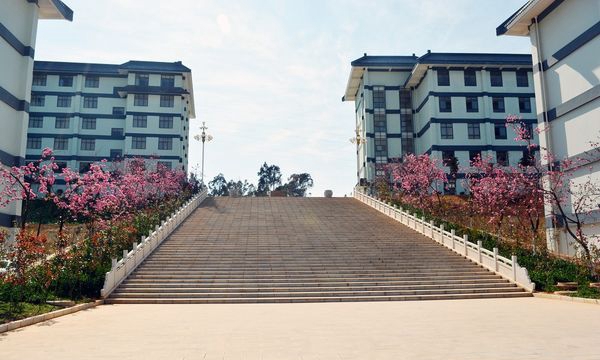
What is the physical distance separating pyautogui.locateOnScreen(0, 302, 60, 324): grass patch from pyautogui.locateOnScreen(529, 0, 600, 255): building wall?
19.8 meters

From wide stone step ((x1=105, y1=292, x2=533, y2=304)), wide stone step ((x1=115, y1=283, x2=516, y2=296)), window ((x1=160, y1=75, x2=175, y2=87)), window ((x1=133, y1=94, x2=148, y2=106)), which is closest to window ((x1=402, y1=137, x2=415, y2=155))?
window ((x1=160, y1=75, x2=175, y2=87))

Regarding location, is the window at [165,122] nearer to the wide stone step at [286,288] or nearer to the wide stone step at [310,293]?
the wide stone step at [286,288]

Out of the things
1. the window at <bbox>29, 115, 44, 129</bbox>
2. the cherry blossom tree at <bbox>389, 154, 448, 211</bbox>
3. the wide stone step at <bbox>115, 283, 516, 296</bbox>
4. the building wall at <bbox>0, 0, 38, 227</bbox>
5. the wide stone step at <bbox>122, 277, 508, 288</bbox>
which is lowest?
the wide stone step at <bbox>115, 283, 516, 296</bbox>

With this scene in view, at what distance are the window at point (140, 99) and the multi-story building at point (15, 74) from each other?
25112mm

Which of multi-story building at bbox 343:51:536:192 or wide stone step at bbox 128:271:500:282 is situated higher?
multi-story building at bbox 343:51:536:192

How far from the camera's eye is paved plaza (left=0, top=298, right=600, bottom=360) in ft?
23.9

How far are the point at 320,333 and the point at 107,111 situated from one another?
48256mm

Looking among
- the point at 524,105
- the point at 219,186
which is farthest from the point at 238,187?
the point at 524,105

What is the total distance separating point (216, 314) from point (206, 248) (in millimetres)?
9363

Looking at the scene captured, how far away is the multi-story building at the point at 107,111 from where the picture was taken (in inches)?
1969

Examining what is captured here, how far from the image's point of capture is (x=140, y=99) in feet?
166

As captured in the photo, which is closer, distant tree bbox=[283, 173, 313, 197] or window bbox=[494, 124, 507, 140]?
window bbox=[494, 124, 507, 140]

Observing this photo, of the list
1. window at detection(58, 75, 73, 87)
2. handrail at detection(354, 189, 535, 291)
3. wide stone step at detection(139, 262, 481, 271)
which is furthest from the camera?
window at detection(58, 75, 73, 87)

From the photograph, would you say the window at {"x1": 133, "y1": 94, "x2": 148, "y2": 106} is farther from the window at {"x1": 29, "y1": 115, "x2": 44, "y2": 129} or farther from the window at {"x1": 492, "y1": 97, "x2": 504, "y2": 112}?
the window at {"x1": 492, "y1": 97, "x2": 504, "y2": 112}
